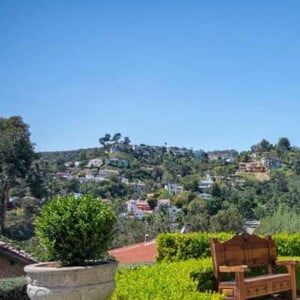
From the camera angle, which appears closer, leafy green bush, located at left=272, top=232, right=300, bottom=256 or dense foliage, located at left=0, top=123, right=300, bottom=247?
leafy green bush, located at left=272, top=232, right=300, bottom=256

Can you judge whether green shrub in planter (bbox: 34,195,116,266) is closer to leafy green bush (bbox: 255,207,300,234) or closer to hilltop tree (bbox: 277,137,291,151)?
leafy green bush (bbox: 255,207,300,234)

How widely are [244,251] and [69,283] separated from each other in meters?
4.13

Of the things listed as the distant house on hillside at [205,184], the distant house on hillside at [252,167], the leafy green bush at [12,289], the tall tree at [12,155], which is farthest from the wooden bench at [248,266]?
the distant house on hillside at [252,167]

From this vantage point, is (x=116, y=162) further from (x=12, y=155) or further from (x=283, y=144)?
(x=12, y=155)

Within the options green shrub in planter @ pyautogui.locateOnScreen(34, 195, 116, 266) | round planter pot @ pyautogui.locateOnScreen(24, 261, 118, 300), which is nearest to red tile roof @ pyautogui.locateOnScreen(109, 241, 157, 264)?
green shrub in planter @ pyautogui.locateOnScreen(34, 195, 116, 266)

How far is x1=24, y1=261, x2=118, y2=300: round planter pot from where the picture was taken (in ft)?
16.3

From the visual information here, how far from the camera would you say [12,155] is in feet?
111

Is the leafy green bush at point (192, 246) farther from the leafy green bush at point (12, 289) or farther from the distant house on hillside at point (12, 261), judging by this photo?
the leafy green bush at point (12, 289)

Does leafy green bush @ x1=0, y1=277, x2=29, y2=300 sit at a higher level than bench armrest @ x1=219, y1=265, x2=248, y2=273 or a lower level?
lower

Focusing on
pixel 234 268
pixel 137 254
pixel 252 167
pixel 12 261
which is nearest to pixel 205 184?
pixel 252 167

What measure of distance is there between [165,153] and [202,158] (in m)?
5.93

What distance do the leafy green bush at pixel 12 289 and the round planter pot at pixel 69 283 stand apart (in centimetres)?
363

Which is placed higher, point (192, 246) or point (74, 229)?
point (74, 229)

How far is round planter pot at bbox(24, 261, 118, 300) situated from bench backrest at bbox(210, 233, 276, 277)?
2918 mm
